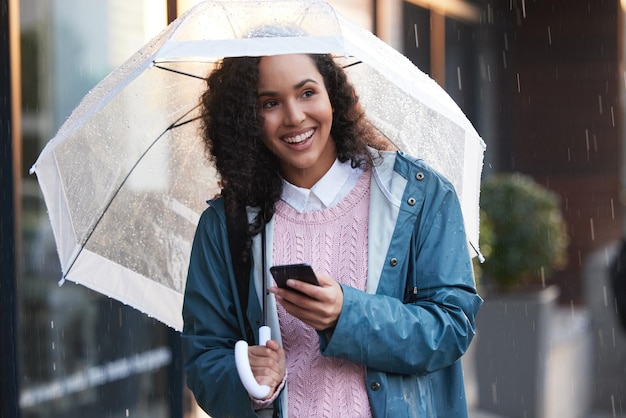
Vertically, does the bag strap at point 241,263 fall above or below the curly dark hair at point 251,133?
below

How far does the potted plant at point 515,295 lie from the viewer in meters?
8.33

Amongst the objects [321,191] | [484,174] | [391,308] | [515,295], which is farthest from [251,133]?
[484,174]

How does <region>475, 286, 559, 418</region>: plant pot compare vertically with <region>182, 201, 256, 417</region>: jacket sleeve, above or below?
below

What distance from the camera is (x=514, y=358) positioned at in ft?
27.3

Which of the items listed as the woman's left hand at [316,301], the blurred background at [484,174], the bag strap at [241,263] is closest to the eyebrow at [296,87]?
the bag strap at [241,263]

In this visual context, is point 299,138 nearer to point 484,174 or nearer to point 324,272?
point 324,272

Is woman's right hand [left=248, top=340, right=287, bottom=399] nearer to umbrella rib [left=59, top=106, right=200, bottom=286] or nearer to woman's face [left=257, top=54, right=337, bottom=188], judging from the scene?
woman's face [left=257, top=54, right=337, bottom=188]

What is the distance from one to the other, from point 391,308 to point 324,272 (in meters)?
0.24

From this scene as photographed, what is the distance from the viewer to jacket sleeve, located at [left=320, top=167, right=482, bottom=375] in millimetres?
2527

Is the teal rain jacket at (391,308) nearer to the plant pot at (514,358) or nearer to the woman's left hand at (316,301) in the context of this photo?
the woman's left hand at (316,301)

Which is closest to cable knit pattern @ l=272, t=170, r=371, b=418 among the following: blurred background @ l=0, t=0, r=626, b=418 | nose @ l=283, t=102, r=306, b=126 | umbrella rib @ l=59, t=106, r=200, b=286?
nose @ l=283, t=102, r=306, b=126

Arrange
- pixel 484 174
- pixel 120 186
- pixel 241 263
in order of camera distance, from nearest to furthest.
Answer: pixel 241 263 < pixel 120 186 < pixel 484 174

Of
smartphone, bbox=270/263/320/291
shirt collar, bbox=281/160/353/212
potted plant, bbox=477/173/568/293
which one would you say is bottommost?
potted plant, bbox=477/173/568/293

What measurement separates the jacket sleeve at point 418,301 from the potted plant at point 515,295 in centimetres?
577
